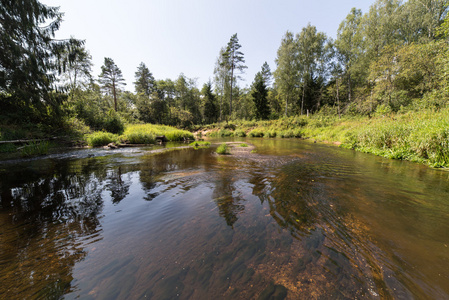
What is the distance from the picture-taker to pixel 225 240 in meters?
2.52

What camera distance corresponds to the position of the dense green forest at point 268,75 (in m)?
10.6

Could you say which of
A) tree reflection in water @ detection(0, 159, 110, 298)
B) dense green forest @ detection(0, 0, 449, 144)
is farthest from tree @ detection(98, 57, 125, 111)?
tree reflection in water @ detection(0, 159, 110, 298)

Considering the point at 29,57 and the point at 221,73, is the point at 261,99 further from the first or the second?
the point at 29,57

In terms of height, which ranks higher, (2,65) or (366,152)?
(2,65)

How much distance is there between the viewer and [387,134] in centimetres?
1014

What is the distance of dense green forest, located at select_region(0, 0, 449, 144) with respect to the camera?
417 inches

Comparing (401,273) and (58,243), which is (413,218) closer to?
(401,273)

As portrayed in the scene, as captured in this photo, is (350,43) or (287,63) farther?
(287,63)

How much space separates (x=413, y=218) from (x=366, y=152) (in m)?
10.1

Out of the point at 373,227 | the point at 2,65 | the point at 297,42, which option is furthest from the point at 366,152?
the point at 297,42

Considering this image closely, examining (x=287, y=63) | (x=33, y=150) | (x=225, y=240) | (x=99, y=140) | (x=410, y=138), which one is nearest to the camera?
(x=225, y=240)

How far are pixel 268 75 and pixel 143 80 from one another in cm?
3697

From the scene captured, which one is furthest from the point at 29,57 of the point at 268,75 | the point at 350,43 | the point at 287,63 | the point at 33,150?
the point at 268,75

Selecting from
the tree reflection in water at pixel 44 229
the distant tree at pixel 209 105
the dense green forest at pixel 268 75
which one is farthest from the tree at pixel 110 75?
the tree reflection in water at pixel 44 229
